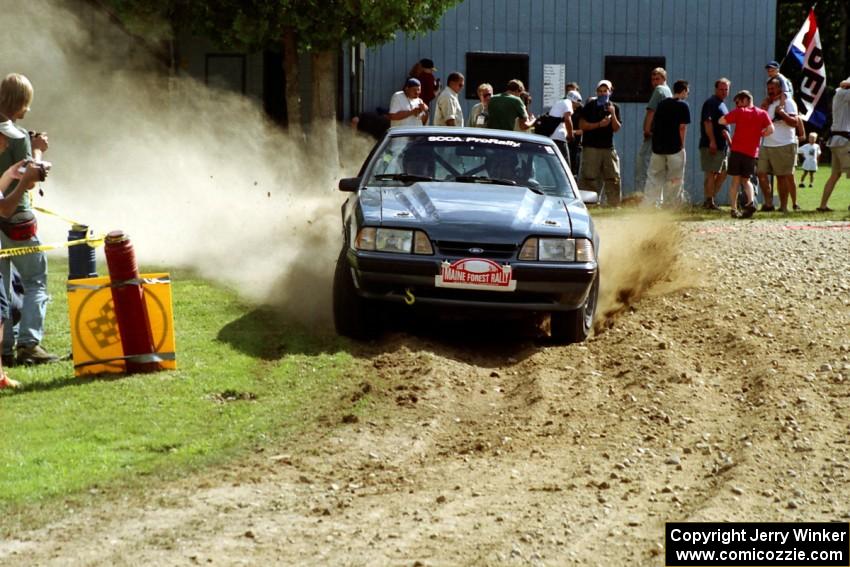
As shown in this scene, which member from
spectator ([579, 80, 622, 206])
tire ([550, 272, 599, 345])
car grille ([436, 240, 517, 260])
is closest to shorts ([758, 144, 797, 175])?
spectator ([579, 80, 622, 206])

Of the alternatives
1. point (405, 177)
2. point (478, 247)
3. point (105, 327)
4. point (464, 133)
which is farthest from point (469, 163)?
point (105, 327)

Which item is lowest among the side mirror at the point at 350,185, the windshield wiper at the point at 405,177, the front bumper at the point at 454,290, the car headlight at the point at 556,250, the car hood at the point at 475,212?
the front bumper at the point at 454,290

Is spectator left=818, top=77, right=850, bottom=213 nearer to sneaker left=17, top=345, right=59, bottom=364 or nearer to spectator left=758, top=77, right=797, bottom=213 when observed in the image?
spectator left=758, top=77, right=797, bottom=213

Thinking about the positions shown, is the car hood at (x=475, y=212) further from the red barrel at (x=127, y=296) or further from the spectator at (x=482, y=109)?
the spectator at (x=482, y=109)

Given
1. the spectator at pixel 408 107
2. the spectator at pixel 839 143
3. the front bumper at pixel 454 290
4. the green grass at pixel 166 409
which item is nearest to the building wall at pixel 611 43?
the spectator at pixel 839 143

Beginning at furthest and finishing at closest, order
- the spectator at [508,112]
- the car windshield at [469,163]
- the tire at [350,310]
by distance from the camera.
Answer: the spectator at [508,112], the car windshield at [469,163], the tire at [350,310]

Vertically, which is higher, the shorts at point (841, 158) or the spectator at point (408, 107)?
the spectator at point (408, 107)

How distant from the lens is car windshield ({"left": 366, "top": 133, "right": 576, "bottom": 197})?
11.1 metres

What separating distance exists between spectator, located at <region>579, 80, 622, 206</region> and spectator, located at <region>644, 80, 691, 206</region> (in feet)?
2.40

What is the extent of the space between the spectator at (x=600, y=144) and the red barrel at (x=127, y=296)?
13.1 meters

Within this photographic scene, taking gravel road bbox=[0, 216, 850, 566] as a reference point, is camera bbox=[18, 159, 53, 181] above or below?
above

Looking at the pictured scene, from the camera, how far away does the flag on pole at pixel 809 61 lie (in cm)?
2506

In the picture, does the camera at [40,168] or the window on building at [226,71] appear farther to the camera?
the window on building at [226,71]

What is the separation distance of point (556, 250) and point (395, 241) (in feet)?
3.79
